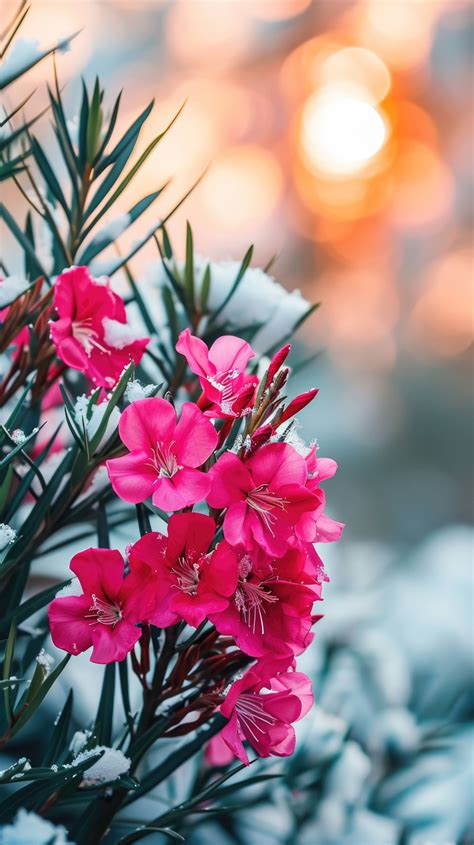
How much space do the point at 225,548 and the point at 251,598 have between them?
27 millimetres

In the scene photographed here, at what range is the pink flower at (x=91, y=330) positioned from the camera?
324 millimetres

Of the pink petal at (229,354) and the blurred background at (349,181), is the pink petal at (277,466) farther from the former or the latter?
the blurred background at (349,181)

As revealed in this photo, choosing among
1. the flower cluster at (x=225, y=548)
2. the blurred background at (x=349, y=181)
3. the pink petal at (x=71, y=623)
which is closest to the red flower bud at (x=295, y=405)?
the flower cluster at (x=225, y=548)

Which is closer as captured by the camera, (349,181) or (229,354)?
(229,354)

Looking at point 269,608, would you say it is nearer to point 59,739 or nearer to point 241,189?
point 59,739

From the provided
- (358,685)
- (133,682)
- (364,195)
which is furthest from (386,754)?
(364,195)

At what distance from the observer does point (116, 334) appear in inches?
13.5

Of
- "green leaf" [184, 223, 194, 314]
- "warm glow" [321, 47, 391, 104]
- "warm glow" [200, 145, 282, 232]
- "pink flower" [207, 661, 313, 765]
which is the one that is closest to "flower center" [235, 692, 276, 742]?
"pink flower" [207, 661, 313, 765]

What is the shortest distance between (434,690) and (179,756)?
0.37 m

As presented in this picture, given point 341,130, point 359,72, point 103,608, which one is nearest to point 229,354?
point 103,608

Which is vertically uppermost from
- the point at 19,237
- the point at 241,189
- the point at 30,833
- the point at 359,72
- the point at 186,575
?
the point at 359,72

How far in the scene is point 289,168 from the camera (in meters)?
2.87

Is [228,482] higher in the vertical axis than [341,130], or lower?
lower

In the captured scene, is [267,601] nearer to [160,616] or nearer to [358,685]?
[160,616]
